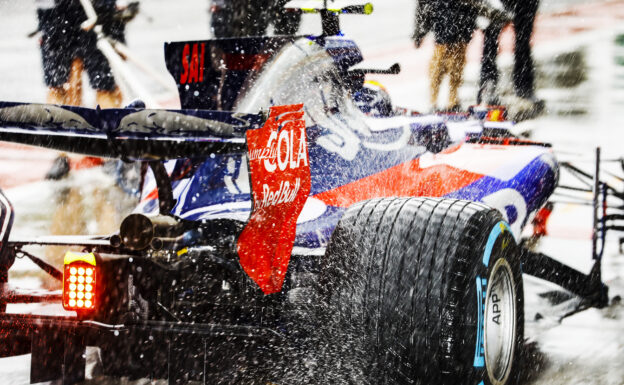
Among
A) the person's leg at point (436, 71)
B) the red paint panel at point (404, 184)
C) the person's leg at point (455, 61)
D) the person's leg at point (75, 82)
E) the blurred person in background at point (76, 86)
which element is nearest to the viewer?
the red paint panel at point (404, 184)

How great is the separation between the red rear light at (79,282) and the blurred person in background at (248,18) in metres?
6.06

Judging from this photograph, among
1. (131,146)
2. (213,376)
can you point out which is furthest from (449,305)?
(131,146)

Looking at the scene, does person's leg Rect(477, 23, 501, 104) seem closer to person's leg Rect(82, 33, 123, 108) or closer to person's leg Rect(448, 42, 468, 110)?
person's leg Rect(448, 42, 468, 110)

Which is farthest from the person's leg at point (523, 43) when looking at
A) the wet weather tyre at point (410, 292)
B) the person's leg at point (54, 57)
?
the wet weather tyre at point (410, 292)

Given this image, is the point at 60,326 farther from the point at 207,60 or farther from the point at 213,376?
the point at 207,60

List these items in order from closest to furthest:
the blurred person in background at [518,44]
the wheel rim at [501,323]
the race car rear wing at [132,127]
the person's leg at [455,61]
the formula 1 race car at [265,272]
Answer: the race car rear wing at [132,127] → the formula 1 race car at [265,272] → the wheel rim at [501,323] → the person's leg at [455,61] → the blurred person in background at [518,44]

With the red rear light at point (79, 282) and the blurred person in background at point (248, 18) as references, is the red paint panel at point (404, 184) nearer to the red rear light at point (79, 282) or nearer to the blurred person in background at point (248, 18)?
the red rear light at point (79, 282)

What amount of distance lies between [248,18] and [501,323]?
665 centimetres

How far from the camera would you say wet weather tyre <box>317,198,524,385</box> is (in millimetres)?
2512

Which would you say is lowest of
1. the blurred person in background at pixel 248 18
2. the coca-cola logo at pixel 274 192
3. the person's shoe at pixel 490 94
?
the coca-cola logo at pixel 274 192

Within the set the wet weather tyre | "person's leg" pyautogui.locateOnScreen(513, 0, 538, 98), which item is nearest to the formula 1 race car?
the wet weather tyre

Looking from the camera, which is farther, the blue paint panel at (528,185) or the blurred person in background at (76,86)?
the blurred person in background at (76,86)

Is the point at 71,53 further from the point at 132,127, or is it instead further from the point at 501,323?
the point at 501,323

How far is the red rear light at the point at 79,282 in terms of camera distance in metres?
2.74
